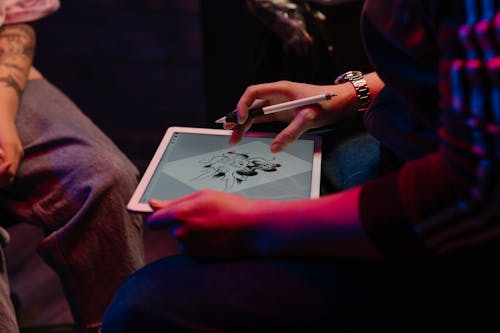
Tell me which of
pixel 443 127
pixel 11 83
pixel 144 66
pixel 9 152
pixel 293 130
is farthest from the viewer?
pixel 144 66

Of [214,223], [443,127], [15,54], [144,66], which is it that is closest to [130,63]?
[144,66]

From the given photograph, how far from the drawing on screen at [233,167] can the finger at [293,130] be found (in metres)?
0.04

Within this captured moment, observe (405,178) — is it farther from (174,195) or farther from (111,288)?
(111,288)

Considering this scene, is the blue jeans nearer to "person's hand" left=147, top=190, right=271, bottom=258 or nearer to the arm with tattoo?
"person's hand" left=147, top=190, right=271, bottom=258

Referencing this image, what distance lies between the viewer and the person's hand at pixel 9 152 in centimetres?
86

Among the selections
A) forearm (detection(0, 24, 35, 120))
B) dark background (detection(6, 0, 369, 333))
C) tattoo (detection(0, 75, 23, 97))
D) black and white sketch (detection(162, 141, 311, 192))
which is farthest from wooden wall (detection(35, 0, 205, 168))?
black and white sketch (detection(162, 141, 311, 192))

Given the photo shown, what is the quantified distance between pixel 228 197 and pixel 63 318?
957mm

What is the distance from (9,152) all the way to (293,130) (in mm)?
483

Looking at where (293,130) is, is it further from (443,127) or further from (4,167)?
(4,167)

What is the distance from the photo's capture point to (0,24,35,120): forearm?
987 mm

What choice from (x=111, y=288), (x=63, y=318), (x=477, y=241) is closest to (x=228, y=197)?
(x=477, y=241)

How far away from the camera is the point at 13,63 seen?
42.1 inches

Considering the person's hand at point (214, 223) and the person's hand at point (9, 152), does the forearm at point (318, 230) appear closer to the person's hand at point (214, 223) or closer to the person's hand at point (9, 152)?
the person's hand at point (214, 223)

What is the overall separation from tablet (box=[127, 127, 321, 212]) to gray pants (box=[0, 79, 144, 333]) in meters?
0.19
